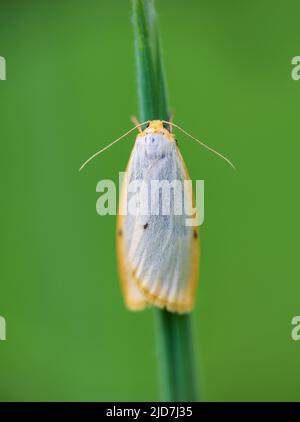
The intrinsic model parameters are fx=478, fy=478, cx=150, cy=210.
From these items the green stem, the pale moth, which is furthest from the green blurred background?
the green stem

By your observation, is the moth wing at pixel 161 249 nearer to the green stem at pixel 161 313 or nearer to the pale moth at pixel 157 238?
the pale moth at pixel 157 238

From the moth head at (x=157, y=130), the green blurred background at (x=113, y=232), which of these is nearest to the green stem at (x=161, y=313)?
the moth head at (x=157, y=130)

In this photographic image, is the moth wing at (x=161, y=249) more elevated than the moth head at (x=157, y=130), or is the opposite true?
the moth head at (x=157, y=130)

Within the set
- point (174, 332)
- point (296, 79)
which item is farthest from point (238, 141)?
point (174, 332)

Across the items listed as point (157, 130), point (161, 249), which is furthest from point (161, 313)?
point (157, 130)

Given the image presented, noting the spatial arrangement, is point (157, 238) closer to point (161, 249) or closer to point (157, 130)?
point (161, 249)
